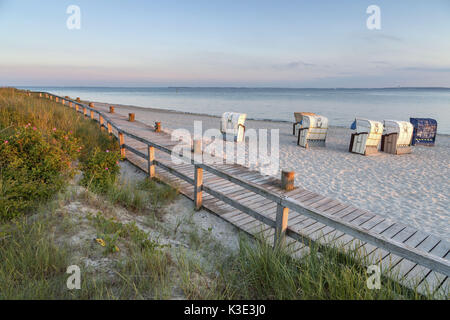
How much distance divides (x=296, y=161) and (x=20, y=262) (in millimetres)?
9366

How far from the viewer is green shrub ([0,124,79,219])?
386 centimetres

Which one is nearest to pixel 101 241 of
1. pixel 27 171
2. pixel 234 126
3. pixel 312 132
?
pixel 27 171

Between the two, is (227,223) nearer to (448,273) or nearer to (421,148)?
(448,273)

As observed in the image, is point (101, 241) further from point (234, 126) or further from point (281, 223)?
point (234, 126)

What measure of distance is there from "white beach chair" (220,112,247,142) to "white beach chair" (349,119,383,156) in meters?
5.50

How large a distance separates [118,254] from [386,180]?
330 inches

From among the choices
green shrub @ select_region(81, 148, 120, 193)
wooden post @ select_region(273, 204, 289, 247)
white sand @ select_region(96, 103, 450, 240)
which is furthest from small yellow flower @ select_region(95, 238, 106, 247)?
white sand @ select_region(96, 103, 450, 240)

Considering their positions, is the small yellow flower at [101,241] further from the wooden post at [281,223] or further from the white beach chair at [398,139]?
the white beach chair at [398,139]

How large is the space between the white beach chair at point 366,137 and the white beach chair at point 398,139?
2.21 ft

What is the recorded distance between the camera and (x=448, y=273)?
2.10 metres

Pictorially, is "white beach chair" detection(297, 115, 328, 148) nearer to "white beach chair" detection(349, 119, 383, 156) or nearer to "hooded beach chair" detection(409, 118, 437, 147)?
"white beach chair" detection(349, 119, 383, 156)

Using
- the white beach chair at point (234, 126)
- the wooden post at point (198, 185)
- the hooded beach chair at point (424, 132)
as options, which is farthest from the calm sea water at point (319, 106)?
the wooden post at point (198, 185)

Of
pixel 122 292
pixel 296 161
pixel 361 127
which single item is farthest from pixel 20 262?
pixel 361 127

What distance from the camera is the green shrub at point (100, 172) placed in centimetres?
539
